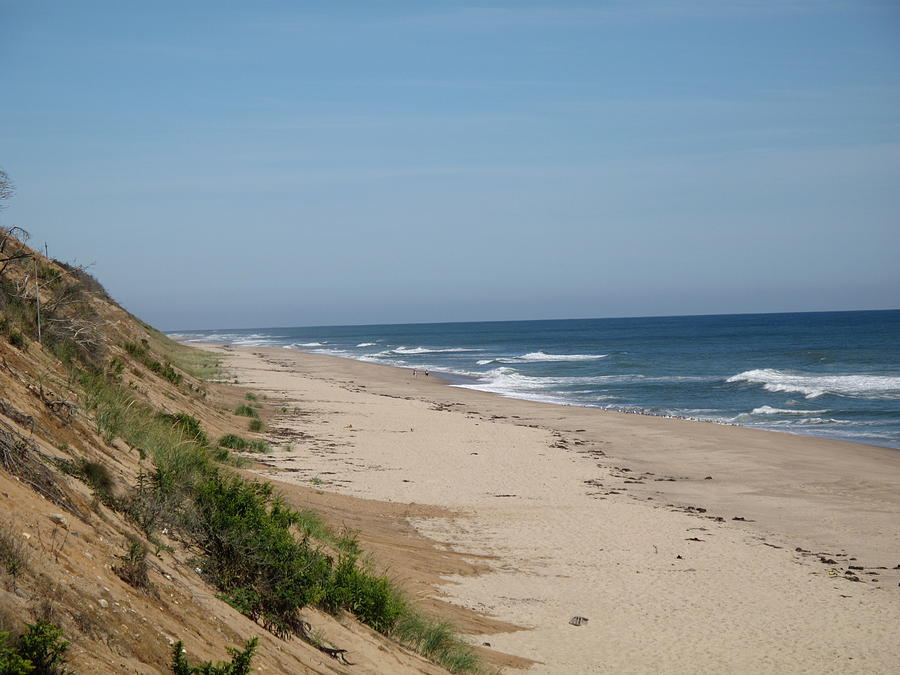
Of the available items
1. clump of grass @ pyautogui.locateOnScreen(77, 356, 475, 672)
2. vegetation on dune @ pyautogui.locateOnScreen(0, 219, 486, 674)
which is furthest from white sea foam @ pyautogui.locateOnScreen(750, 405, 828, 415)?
clump of grass @ pyautogui.locateOnScreen(77, 356, 475, 672)

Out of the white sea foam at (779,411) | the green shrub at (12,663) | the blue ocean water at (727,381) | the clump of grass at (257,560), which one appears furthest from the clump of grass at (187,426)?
the white sea foam at (779,411)

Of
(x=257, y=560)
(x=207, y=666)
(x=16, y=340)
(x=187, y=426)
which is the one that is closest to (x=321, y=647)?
(x=257, y=560)

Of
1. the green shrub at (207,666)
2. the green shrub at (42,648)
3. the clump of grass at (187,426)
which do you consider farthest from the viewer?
the clump of grass at (187,426)

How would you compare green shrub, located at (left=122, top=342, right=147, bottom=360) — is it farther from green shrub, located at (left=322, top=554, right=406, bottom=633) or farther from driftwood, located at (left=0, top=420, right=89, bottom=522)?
driftwood, located at (left=0, top=420, right=89, bottom=522)

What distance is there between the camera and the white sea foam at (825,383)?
38.1m

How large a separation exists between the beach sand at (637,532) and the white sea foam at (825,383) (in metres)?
14.1

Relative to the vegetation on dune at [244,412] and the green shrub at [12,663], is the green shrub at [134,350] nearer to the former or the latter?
the vegetation on dune at [244,412]

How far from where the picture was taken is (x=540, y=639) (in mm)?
8461

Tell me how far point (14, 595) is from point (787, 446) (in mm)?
23110

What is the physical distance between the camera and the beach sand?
8719 mm

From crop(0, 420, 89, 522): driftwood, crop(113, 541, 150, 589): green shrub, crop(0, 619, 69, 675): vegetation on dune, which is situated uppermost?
crop(0, 420, 89, 522): driftwood

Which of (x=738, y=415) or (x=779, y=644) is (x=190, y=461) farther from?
(x=738, y=415)

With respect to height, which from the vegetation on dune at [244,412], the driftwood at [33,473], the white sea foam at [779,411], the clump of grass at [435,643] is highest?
the driftwood at [33,473]

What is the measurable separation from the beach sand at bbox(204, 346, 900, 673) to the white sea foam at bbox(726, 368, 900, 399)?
14086 mm
